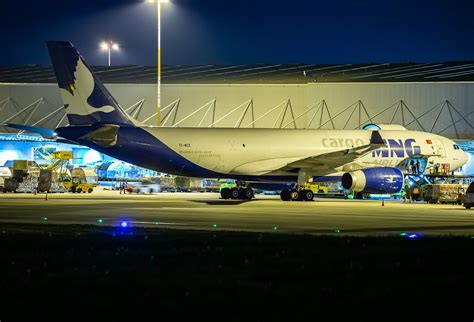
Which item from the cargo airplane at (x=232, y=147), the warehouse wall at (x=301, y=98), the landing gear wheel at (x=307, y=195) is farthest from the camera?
the warehouse wall at (x=301, y=98)

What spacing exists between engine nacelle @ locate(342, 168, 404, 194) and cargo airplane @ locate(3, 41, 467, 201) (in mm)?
52

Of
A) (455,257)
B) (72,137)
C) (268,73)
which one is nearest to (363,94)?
(268,73)

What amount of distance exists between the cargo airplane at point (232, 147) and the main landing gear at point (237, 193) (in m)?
0.06

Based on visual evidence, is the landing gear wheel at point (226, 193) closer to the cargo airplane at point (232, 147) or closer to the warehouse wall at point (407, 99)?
the cargo airplane at point (232, 147)

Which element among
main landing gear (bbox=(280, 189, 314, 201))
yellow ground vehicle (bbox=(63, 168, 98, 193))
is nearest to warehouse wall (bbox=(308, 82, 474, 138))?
yellow ground vehicle (bbox=(63, 168, 98, 193))

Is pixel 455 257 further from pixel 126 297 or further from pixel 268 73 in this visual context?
pixel 268 73

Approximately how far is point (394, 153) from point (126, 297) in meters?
37.4

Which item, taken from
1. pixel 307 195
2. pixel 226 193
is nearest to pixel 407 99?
pixel 226 193

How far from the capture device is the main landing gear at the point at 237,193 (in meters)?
44.8

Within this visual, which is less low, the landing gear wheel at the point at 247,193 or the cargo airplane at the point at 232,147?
the cargo airplane at the point at 232,147

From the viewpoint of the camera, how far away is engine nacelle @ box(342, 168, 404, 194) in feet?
129

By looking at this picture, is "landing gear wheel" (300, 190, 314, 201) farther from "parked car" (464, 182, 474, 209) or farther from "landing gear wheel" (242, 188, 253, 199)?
"parked car" (464, 182, 474, 209)

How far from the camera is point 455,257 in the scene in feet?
46.6

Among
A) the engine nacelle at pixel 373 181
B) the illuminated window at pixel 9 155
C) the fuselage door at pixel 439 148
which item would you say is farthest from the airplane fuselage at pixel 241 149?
the illuminated window at pixel 9 155
